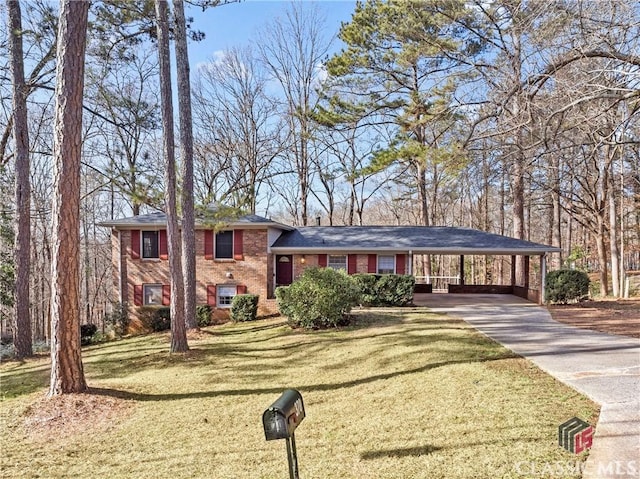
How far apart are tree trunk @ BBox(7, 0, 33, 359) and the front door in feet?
26.5

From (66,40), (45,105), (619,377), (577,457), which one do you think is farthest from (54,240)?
(45,105)

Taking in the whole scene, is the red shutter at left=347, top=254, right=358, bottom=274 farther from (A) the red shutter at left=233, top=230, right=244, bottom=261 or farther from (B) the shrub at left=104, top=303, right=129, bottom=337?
(B) the shrub at left=104, top=303, right=129, bottom=337

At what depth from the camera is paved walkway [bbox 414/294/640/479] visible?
2975 mm

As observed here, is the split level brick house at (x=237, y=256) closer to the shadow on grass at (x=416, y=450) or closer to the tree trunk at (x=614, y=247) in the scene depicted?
the tree trunk at (x=614, y=247)

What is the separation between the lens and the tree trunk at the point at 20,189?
9797 mm

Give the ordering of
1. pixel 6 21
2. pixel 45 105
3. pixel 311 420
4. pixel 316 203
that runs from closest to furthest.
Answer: pixel 311 420 < pixel 6 21 < pixel 45 105 < pixel 316 203

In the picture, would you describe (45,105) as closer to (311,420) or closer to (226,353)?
(226,353)

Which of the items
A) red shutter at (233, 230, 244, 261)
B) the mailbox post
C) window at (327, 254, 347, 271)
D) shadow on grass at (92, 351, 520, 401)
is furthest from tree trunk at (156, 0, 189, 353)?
window at (327, 254, 347, 271)

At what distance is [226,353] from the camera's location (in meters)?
8.34

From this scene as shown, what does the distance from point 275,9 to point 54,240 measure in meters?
20.2

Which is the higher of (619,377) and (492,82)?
(492,82)

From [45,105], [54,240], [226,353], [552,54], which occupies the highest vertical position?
[45,105]

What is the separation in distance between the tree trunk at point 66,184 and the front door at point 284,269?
10282mm

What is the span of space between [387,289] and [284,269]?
4591 millimetres
